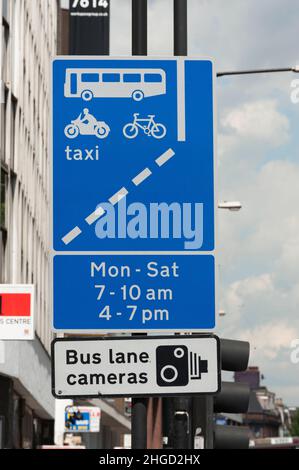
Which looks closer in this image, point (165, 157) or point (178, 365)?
point (178, 365)

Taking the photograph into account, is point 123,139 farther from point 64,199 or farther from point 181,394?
point 181,394

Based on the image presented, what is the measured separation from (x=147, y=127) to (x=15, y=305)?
43.2ft

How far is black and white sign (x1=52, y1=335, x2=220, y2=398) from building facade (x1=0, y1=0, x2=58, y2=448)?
65.7 feet

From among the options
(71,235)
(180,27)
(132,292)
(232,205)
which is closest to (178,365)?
(132,292)

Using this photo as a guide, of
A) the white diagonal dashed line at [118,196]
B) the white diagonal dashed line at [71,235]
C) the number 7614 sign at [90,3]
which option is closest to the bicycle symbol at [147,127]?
the white diagonal dashed line at [118,196]

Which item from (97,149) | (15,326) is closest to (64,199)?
(97,149)

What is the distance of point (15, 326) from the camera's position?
19.2 meters

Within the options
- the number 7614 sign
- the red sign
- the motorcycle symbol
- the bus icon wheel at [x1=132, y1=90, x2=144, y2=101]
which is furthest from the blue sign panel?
the number 7614 sign

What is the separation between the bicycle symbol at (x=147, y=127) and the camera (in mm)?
6684

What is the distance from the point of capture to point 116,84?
6.76m

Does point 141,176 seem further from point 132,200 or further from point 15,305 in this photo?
point 15,305

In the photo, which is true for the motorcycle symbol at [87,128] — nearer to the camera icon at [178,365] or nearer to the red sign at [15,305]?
the camera icon at [178,365]

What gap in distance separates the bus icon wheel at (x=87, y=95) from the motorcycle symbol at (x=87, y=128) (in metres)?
0.11

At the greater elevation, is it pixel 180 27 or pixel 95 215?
pixel 180 27
